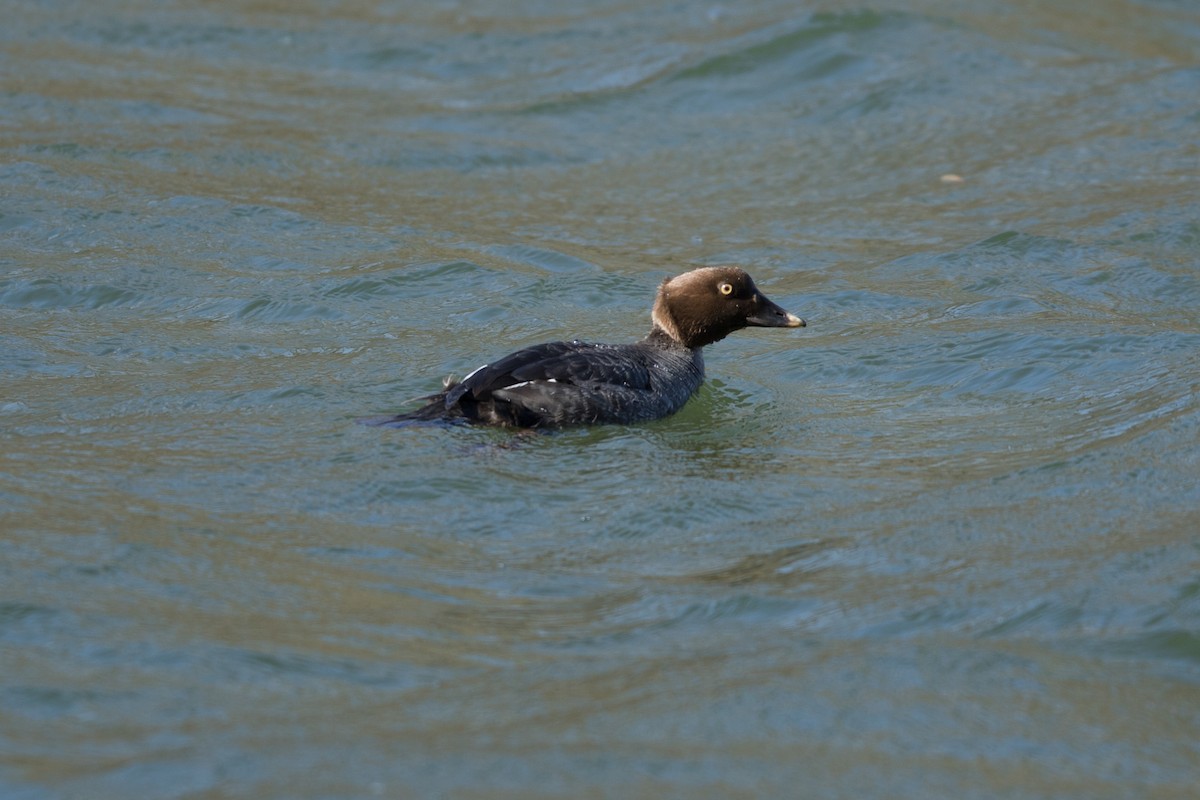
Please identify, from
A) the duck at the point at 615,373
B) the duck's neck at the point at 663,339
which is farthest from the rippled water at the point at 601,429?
the duck's neck at the point at 663,339

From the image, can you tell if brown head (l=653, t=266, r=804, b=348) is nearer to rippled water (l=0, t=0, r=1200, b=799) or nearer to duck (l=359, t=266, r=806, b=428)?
duck (l=359, t=266, r=806, b=428)

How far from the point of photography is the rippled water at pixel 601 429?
5.54m

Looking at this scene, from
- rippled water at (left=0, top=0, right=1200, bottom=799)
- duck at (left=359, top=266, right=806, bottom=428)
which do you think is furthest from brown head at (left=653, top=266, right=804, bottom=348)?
rippled water at (left=0, top=0, right=1200, bottom=799)

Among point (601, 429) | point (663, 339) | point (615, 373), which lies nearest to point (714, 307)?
point (663, 339)

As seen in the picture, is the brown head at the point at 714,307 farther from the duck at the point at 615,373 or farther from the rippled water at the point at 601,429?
the rippled water at the point at 601,429

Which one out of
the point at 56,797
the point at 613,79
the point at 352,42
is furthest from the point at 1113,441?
the point at 352,42

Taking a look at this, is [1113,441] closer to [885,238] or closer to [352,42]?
[885,238]

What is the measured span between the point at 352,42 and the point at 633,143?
166 inches

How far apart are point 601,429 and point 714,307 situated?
4.69 ft

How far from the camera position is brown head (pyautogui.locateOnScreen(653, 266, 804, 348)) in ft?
31.7

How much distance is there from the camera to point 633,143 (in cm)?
1500

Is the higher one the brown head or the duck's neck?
the brown head

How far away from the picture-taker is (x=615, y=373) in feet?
29.0

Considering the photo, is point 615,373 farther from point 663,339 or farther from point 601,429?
point 663,339
